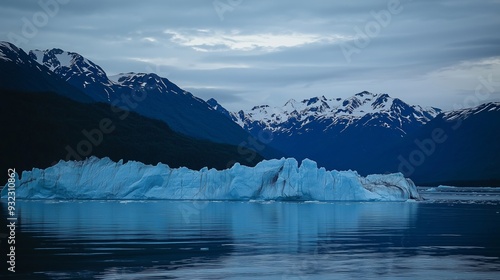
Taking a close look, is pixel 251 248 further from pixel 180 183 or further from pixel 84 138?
pixel 84 138

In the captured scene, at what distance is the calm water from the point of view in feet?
70.5

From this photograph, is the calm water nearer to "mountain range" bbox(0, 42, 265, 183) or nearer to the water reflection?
the water reflection

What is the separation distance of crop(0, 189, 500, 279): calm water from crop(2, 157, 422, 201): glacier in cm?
2280

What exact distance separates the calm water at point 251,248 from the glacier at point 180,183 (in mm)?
22799

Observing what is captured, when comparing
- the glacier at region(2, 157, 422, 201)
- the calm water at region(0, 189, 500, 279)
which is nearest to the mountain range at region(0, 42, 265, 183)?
the glacier at region(2, 157, 422, 201)

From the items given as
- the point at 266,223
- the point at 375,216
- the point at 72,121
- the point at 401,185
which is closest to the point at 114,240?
the point at 266,223

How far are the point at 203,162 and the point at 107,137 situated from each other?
72.9 feet

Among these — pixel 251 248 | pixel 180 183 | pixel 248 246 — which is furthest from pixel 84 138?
pixel 251 248

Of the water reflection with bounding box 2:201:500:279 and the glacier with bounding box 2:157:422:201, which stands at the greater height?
the glacier with bounding box 2:157:422:201

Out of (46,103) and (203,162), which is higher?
(46,103)

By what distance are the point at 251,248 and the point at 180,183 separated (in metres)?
42.7

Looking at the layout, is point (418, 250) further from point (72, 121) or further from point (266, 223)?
point (72, 121)

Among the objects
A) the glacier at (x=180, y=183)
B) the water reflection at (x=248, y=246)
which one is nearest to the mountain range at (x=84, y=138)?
the glacier at (x=180, y=183)

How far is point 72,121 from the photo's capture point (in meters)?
152
